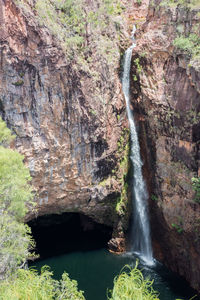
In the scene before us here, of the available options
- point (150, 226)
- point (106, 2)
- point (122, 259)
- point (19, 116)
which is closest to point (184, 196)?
point (150, 226)

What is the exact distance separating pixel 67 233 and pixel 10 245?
992 centimetres

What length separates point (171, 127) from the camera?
46.7 feet

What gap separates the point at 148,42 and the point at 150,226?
33.3 feet

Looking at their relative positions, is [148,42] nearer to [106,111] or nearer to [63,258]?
[106,111]

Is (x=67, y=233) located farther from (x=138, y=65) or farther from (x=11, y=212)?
(x=138, y=65)

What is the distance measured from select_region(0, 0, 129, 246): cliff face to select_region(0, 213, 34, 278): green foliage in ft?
16.2

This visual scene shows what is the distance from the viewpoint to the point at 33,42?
13.8 metres

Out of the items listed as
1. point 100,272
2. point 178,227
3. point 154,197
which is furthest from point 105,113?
point 100,272

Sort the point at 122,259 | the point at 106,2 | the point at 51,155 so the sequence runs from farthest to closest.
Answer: the point at 106,2, the point at 122,259, the point at 51,155

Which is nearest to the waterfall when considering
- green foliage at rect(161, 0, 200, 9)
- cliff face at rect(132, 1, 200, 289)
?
cliff face at rect(132, 1, 200, 289)

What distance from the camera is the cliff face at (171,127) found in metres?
13.5

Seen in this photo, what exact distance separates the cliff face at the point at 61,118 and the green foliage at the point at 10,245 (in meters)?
4.94

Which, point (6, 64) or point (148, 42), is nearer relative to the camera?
point (6, 64)

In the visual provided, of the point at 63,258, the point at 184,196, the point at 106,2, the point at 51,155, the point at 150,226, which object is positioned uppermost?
the point at 106,2
